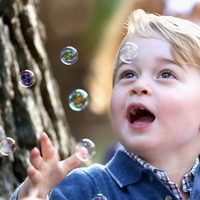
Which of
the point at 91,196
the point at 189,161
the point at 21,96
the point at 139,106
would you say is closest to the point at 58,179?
the point at 91,196

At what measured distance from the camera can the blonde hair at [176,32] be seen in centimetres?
247

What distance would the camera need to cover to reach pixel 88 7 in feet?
28.8

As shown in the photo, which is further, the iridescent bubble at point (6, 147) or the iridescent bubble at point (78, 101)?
the iridescent bubble at point (78, 101)

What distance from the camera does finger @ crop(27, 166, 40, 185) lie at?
213 centimetres

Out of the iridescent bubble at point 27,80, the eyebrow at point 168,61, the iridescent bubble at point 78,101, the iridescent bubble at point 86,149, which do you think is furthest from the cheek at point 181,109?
the iridescent bubble at point 27,80

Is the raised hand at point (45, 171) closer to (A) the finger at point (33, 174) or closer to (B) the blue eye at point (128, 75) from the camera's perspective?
(A) the finger at point (33, 174)

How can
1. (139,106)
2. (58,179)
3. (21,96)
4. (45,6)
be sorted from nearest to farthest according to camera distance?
(58,179) < (139,106) < (21,96) < (45,6)

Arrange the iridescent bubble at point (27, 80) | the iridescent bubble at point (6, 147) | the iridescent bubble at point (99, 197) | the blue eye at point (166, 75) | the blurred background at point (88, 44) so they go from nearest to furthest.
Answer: the iridescent bubble at point (99, 197) < the blue eye at point (166, 75) < the iridescent bubble at point (6, 147) < the iridescent bubble at point (27, 80) < the blurred background at point (88, 44)

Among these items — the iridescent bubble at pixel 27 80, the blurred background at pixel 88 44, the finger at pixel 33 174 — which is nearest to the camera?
the finger at pixel 33 174

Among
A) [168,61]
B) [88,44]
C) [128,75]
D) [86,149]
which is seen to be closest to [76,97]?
[86,149]

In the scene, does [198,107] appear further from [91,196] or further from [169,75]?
[91,196]

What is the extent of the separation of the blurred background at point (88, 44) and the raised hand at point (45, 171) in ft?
20.7

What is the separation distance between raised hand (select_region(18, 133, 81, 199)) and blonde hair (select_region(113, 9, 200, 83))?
1.78 feet

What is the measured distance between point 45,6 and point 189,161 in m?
Result: 6.16
